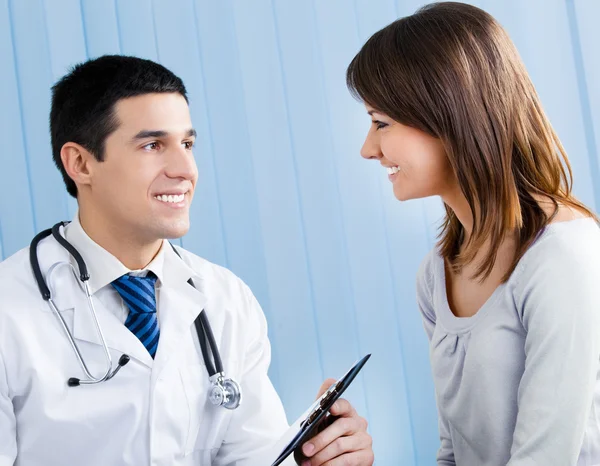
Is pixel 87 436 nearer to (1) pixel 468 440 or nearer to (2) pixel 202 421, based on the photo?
(2) pixel 202 421

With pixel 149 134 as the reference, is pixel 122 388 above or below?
below

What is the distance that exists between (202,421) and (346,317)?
0.54 m

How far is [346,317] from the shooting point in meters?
Result: 1.75

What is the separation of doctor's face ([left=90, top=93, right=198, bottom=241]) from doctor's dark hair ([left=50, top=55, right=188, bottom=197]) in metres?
0.02

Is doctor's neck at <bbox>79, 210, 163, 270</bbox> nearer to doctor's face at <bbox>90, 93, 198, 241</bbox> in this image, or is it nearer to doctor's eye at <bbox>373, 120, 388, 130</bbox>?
doctor's face at <bbox>90, 93, 198, 241</bbox>

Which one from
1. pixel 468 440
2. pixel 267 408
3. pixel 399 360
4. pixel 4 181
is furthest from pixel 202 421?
pixel 4 181

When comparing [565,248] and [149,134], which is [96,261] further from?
[565,248]

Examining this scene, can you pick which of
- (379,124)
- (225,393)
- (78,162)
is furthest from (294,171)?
(225,393)

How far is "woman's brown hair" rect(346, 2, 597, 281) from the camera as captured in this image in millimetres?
1185

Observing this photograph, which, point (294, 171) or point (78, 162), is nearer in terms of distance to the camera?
point (78, 162)

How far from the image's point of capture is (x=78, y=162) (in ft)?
4.56

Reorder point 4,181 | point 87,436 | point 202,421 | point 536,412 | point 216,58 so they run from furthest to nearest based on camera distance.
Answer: point 216,58, point 4,181, point 202,421, point 87,436, point 536,412

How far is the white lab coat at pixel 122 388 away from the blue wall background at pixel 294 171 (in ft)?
0.96

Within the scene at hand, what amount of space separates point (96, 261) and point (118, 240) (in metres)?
0.07
